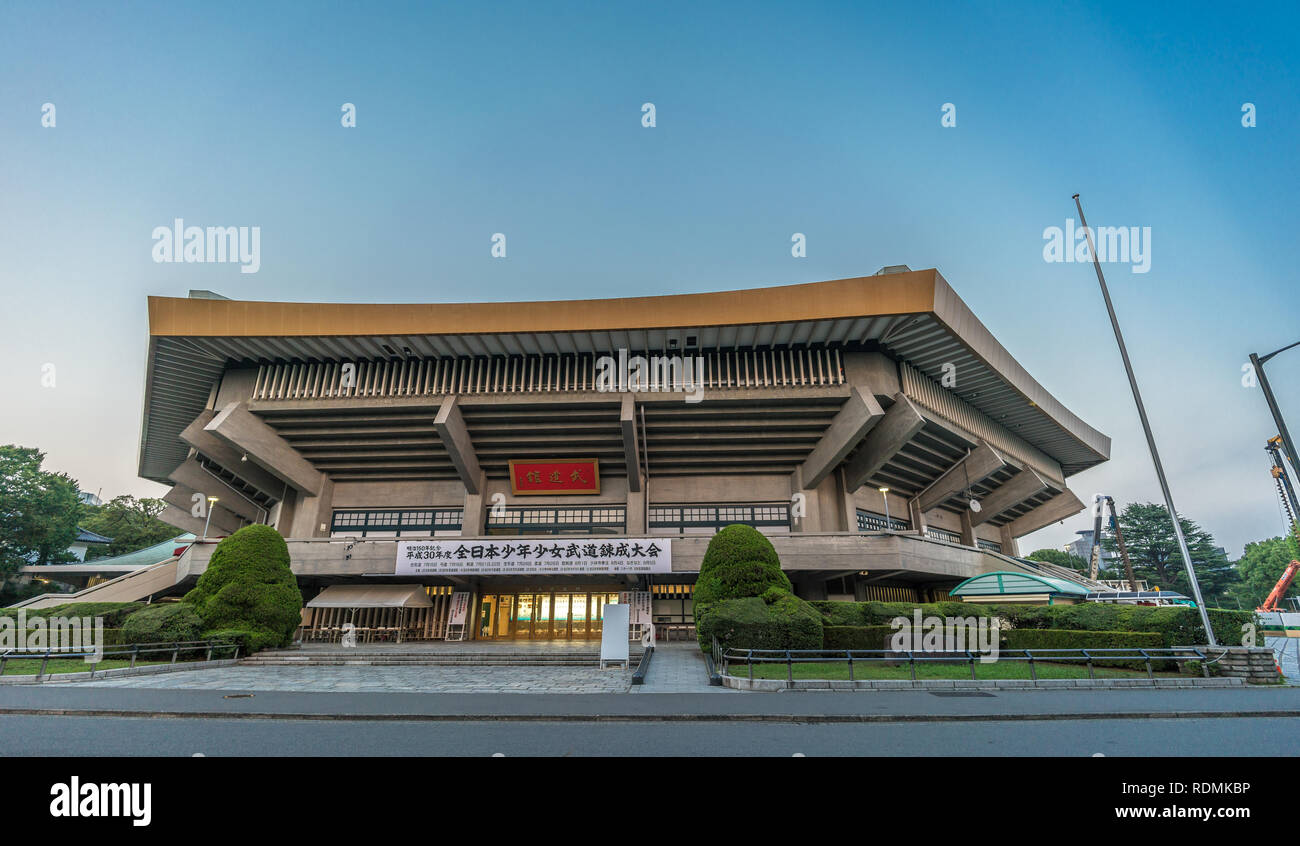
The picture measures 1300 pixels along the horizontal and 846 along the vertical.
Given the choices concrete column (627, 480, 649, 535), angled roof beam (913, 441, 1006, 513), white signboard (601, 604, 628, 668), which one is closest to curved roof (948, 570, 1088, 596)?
angled roof beam (913, 441, 1006, 513)

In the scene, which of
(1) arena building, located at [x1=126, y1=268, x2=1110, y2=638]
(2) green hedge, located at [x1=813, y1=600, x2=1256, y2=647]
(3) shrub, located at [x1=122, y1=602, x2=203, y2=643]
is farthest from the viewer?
(1) arena building, located at [x1=126, y1=268, x2=1110, y2=638]

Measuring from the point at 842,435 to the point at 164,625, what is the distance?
24.8 meters

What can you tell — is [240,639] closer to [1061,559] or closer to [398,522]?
[398,522]

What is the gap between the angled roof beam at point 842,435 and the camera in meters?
24.1

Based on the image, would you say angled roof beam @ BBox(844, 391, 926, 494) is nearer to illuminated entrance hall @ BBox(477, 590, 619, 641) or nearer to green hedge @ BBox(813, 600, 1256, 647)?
green hedge @ BBox(813, 600, 1256, 647)

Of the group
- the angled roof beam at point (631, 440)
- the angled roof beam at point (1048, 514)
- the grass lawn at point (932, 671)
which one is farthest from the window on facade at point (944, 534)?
the grass lawn at point (932, 671)

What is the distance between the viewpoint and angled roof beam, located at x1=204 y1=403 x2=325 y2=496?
83.9 ft

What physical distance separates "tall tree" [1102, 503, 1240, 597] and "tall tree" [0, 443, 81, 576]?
96504 millimetres

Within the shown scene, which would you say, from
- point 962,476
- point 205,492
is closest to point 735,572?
point 962,476

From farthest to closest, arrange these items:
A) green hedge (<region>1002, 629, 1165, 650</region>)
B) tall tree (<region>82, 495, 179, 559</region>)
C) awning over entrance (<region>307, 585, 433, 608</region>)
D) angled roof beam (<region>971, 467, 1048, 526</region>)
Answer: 1. tall tree (<region>82, 495, 179, 559</region>)
2. angled roof beam (<region>971, 467, 1048, 526</region>)
3. awning over entrance (<region>307, 585, 433, 608</region>)
4. green hedge (<region>1002, 629, 1165, 650</region>)

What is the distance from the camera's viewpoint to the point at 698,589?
60.6ft

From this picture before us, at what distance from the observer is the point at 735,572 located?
17172mm
